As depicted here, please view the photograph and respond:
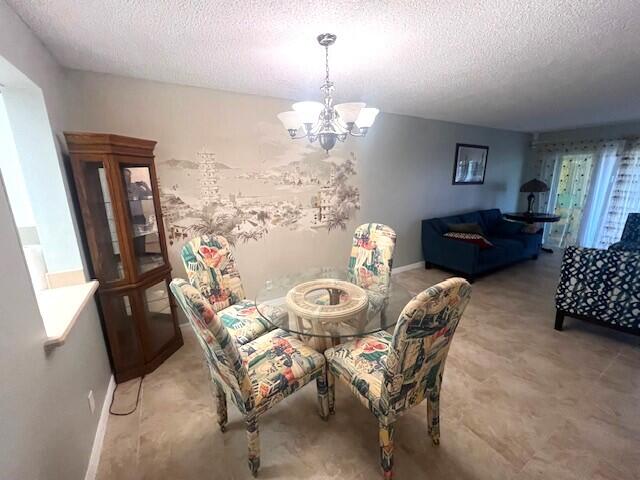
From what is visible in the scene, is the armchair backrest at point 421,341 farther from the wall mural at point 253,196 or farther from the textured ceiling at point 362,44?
the wall mural at point 253,196

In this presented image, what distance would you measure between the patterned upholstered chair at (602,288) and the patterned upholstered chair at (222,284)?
2715mm

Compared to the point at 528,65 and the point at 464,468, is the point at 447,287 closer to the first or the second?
the point at 464,468

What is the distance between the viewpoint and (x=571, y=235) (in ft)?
16.5

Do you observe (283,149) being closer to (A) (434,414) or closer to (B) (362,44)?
(B) (362,44)

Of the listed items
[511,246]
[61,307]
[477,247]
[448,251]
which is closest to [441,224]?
[448,251]

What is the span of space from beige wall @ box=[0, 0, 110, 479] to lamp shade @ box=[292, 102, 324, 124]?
1265 millimetres

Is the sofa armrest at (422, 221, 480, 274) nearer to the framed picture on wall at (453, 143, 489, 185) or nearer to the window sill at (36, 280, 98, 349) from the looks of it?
the framed picture on wall at (453, 143, 489, 185)

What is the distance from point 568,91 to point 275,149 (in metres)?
2.91

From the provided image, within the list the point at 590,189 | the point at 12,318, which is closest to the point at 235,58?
the point at 12,318

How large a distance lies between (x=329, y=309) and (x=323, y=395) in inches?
20.5

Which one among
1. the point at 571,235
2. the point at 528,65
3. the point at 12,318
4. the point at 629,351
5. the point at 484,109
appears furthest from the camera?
the point at 571,235

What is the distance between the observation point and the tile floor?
1.38m

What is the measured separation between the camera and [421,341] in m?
1.09

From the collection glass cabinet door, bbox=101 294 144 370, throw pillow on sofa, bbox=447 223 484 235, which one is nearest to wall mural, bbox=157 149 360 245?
glass cabinet door, bbox=101 294 144 370
